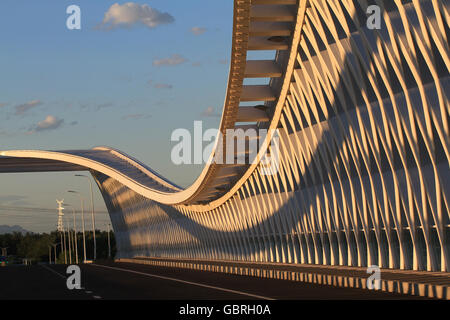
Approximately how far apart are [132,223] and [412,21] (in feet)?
303

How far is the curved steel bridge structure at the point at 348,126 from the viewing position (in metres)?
28.2

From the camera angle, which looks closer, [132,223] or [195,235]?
[195,235]

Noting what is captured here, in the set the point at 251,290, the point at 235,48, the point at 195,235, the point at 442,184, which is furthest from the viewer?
the point at 195,235

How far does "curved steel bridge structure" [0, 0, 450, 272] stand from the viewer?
92.5 ft

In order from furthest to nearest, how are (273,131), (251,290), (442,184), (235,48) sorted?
(273,131) < (235,48) < (442,184) < (251,290)

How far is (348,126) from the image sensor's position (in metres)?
35.6

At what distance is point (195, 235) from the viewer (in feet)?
275

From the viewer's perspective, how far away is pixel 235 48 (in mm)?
34906
